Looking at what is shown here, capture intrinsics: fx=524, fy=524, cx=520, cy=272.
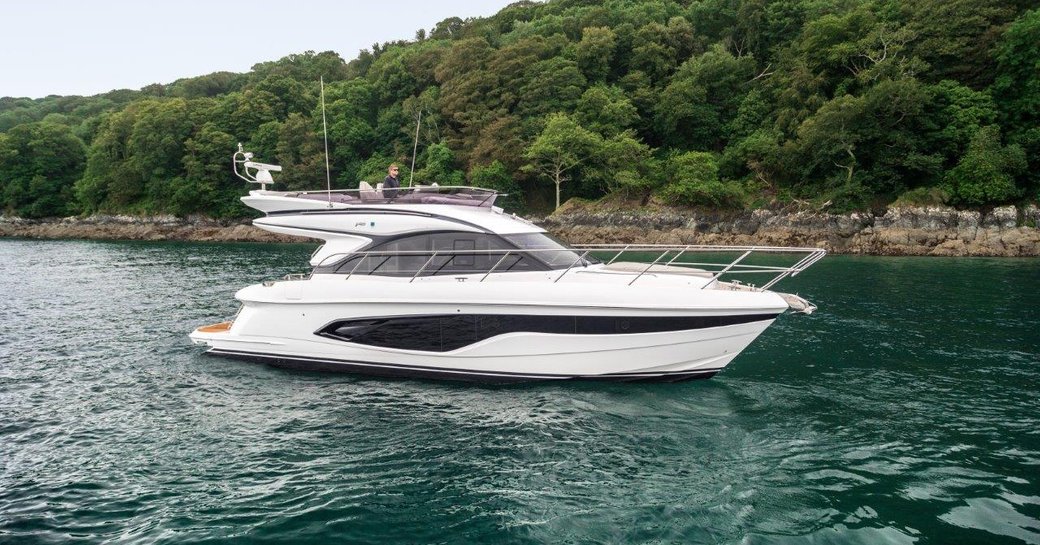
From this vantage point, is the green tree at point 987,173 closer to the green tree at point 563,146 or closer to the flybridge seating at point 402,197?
the green tree at point 563,146

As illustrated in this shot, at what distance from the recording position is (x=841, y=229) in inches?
1431

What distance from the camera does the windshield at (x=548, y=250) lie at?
9.41 meters

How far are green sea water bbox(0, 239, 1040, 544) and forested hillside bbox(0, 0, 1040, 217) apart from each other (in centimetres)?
3259

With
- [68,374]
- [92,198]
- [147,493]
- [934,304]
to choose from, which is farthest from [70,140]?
[934,304]

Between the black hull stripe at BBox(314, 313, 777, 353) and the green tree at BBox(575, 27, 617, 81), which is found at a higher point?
the green tree at BBox(575, 27, 617, 81)

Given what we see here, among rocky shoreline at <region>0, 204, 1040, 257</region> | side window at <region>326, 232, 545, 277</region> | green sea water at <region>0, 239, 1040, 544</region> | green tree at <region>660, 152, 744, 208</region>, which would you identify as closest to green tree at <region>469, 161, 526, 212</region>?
rocky shoreline at <region>0, 204, 1040, 257</region>

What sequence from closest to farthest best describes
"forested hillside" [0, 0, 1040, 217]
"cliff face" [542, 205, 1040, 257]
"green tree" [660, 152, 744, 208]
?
1. "cliff face" [542, 205, 1040, 257]
2. "forested hillside" [0, 0, 1040, 217]
3. "green tree" [660, 152, 744, 208]

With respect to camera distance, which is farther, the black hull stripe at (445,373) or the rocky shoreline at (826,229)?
the rocky shoreline at (826,229)

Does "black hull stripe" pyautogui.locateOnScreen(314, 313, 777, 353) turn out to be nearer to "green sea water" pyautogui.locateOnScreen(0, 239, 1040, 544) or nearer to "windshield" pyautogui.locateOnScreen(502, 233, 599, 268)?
"green sea water" pyautogui.locateOnScreen(0, 239, 1040, 544)

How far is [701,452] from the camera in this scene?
6605mm

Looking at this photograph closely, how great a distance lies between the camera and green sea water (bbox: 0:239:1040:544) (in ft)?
17.1

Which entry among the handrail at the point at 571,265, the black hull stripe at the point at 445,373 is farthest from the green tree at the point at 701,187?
the black hull stripe at the point at 445,373

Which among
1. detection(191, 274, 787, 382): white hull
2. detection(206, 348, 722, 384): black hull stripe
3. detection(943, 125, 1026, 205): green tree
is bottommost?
detection(206, 348, 722, 384): black hull stripe

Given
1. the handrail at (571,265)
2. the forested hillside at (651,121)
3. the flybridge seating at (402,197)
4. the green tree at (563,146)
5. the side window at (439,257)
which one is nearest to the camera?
the handrail at (571,265)
